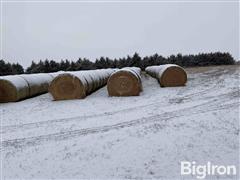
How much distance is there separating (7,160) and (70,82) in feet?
25.5

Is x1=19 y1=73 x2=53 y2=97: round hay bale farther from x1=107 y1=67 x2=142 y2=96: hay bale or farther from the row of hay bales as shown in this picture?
x1=107 y1=67 x2=142 y2=96: hay bale

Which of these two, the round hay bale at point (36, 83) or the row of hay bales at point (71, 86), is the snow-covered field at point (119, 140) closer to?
the row of hay bales at point (71, 86)

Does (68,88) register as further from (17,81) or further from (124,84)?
(17,81)

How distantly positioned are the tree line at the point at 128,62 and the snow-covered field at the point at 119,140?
31.2 m

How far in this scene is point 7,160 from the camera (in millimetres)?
7113

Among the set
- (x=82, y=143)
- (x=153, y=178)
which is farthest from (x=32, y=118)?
(x=153, y=178)

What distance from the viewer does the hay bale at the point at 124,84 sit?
48.5ft

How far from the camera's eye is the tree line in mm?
42734

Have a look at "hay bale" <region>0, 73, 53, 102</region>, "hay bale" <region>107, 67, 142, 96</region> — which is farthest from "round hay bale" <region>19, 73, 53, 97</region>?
"hay bale" <region>107, 67, 142, 96</region>

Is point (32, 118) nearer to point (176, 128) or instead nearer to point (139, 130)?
point (139, 130)

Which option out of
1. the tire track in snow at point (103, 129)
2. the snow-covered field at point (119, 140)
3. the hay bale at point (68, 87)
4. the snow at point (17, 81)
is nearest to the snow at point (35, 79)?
the snow at point (17, 81)

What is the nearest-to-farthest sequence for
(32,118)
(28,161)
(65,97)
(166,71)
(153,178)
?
(153,178) < (28,161) < (32,118) < (65,97) < (166,71)

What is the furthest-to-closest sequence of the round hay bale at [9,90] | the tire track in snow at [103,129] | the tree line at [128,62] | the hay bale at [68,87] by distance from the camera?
the tree line at [128,62] < the round hay bale at [9,90] < the hay bale at [68,87] < the tire track in snow at [103,129]

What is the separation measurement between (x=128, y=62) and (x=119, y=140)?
4141 centimetres
